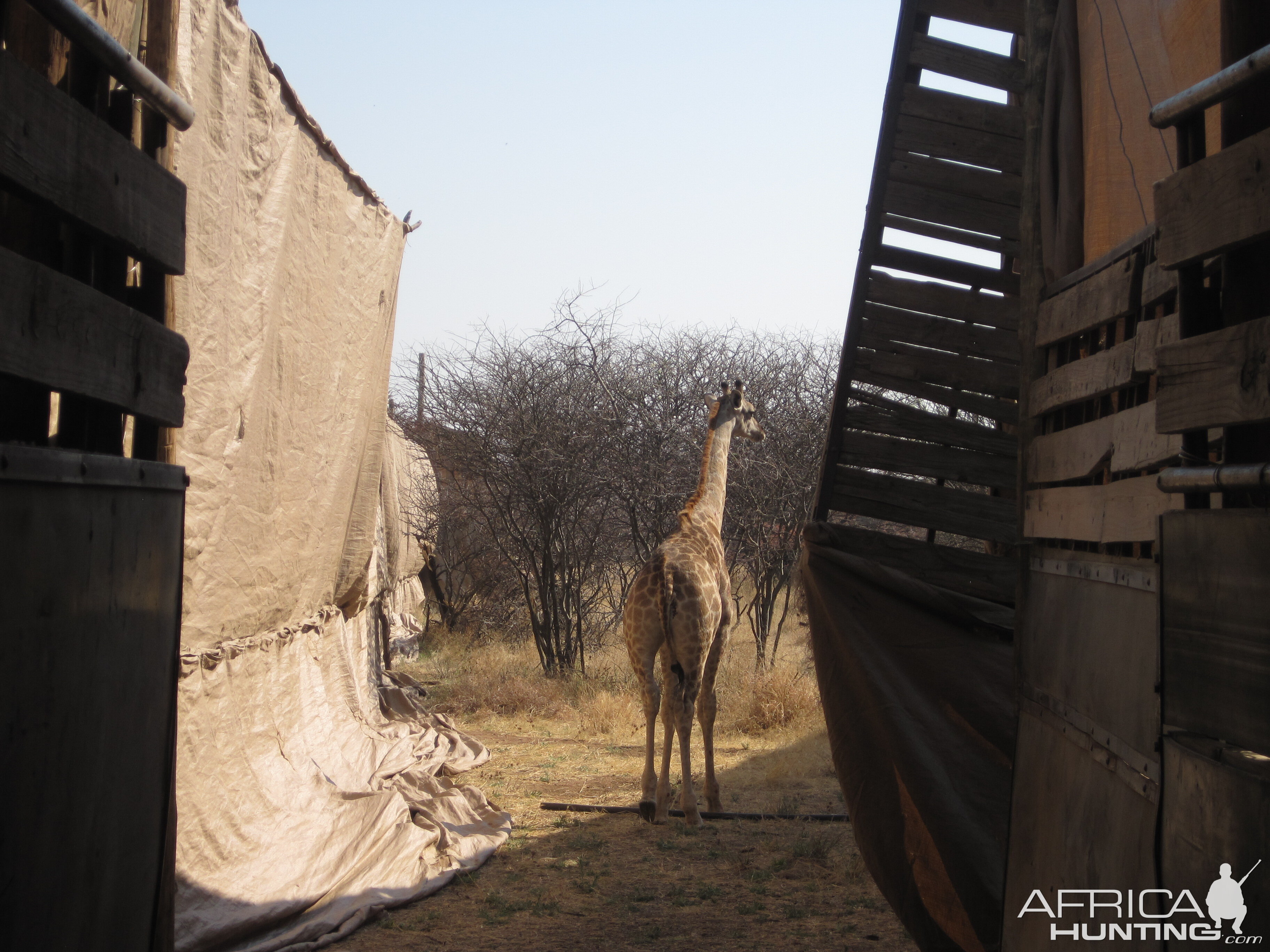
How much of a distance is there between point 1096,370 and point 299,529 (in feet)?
15.5

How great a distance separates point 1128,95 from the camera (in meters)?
3.29

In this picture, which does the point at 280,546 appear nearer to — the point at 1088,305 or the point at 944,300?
the point at 944,300

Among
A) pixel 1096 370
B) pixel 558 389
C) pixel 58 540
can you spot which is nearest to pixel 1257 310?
pixel 1096 370

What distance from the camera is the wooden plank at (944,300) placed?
4.98 m

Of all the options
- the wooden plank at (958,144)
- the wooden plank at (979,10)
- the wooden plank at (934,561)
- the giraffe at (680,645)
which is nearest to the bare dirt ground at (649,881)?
the giraffe at (680,645)

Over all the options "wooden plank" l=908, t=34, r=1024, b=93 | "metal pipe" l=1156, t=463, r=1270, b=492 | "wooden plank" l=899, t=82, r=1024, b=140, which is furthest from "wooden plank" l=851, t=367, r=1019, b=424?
"metal pipe" l=1156, t=463, r=1270, b=492

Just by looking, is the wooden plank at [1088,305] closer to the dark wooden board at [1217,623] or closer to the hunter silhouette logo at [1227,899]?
the dark wooden board at [1217,623]

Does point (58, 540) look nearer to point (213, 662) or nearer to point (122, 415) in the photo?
point (122, 415)

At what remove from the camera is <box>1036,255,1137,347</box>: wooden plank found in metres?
2.62

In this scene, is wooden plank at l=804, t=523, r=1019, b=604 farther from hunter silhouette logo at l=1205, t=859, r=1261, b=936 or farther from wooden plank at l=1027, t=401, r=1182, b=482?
hunter silhouette logo at l=1205, t=859, r=1261, b=936

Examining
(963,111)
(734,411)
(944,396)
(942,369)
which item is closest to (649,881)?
(944,396)

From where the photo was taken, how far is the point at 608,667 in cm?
1054

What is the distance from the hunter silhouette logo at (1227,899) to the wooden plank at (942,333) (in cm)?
361

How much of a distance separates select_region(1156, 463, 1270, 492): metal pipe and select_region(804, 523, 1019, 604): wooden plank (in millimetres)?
2825
